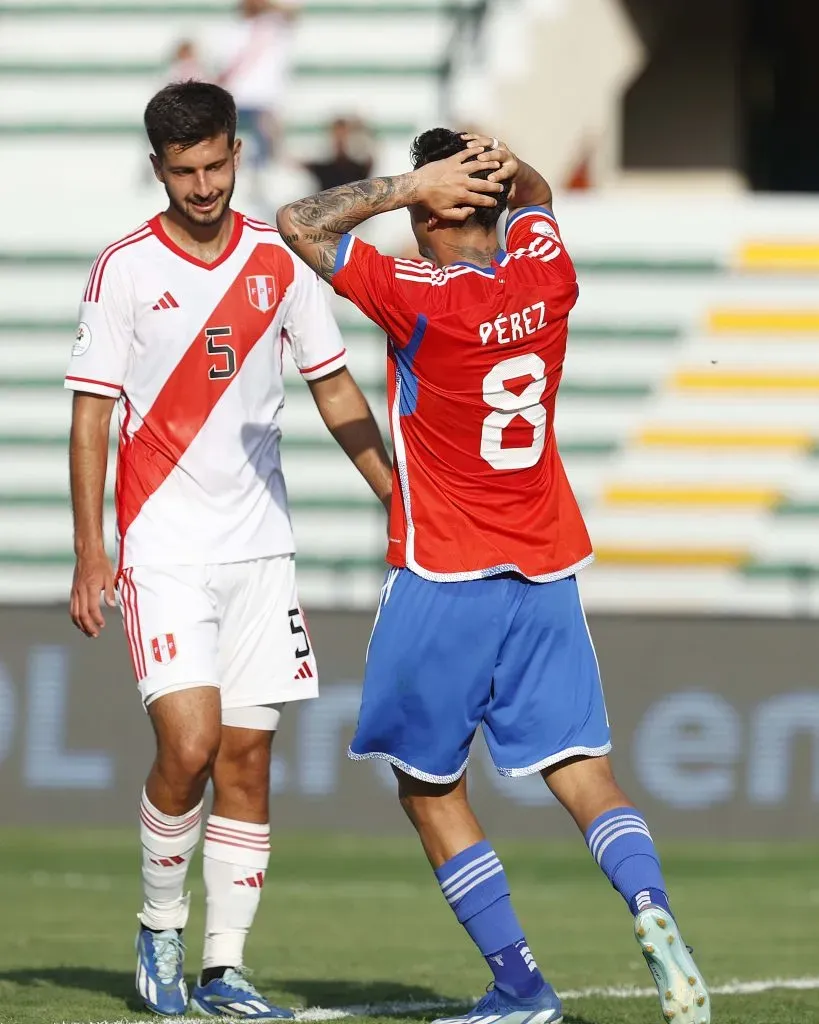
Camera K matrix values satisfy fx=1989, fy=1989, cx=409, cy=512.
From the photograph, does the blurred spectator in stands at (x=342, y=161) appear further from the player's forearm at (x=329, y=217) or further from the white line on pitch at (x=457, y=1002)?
the player's forearm at (x=329, y=217)

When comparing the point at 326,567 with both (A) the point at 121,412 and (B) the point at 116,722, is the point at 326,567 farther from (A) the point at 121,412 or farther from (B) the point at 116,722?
(A) the point at 121,412

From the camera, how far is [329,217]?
16.7 ft

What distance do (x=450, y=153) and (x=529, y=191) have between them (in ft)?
1.23

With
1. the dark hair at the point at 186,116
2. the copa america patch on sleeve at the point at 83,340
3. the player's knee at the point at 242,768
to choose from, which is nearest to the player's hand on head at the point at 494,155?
the dark hair at the point at 186,116

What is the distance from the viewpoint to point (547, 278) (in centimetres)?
518

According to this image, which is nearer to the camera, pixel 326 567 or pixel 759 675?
pixel 759 675

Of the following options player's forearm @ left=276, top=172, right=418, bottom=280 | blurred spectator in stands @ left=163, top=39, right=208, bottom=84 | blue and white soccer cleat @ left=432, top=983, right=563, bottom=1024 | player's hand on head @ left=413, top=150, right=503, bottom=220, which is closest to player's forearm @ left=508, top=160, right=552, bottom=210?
player's hand on head @ left=413, top=150, right=503, bottom=220

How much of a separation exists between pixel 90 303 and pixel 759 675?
5895 millimetres

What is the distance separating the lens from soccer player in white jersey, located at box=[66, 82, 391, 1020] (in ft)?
18.6

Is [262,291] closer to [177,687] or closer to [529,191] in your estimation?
[529,191]

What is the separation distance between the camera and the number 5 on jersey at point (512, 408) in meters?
5.15

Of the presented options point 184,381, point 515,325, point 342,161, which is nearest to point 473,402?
point 515,325

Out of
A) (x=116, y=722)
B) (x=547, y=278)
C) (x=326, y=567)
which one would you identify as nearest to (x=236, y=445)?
(x=547, y=278)

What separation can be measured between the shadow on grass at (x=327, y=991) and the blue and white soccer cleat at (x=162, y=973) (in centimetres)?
6
